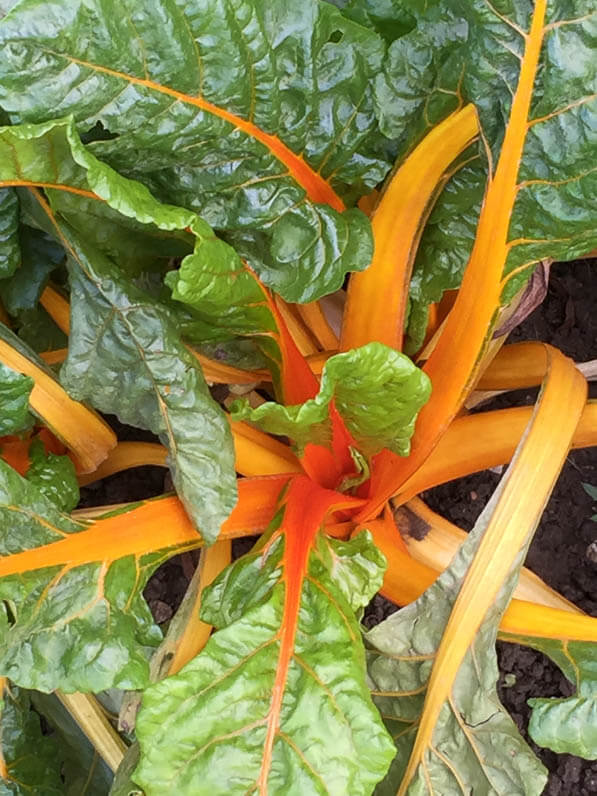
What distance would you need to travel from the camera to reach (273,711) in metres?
0.97

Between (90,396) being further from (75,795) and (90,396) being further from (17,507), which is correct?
(75,795)

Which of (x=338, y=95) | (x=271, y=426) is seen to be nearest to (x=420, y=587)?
(x=271, y=426)

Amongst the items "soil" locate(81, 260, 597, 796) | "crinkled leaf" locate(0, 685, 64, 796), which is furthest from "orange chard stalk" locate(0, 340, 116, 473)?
"crinkled leaf" locate(0, 685, 64, 796)

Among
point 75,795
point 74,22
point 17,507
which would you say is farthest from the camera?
point 75,795

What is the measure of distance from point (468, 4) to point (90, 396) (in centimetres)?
60

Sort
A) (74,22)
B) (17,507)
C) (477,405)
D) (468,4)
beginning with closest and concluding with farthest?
(74,22) < (468,4) < (17,507) < (477,405)

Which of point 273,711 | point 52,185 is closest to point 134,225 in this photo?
point 52,185

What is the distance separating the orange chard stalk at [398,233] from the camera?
3.53ft

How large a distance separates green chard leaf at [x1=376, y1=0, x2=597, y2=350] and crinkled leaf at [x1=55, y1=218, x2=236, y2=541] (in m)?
0.35

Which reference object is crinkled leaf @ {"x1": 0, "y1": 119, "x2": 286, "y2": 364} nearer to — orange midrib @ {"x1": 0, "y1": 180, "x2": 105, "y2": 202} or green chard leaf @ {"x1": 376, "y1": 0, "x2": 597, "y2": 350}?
orange midrib @ {"x1": 0, "y1": 180, "x2": 105, "y2": 202}

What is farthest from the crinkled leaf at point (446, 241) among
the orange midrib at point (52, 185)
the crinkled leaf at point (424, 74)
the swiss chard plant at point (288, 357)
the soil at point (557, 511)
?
the orange midrib at point (52, 185)

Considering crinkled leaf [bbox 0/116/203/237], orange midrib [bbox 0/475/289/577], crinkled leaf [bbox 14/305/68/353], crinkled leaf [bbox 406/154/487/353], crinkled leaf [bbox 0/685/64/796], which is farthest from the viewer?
crinkled leaf [bbox 14/305/68/353]

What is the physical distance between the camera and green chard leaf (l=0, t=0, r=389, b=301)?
2.66 ft

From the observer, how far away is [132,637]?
1025 millimetres
